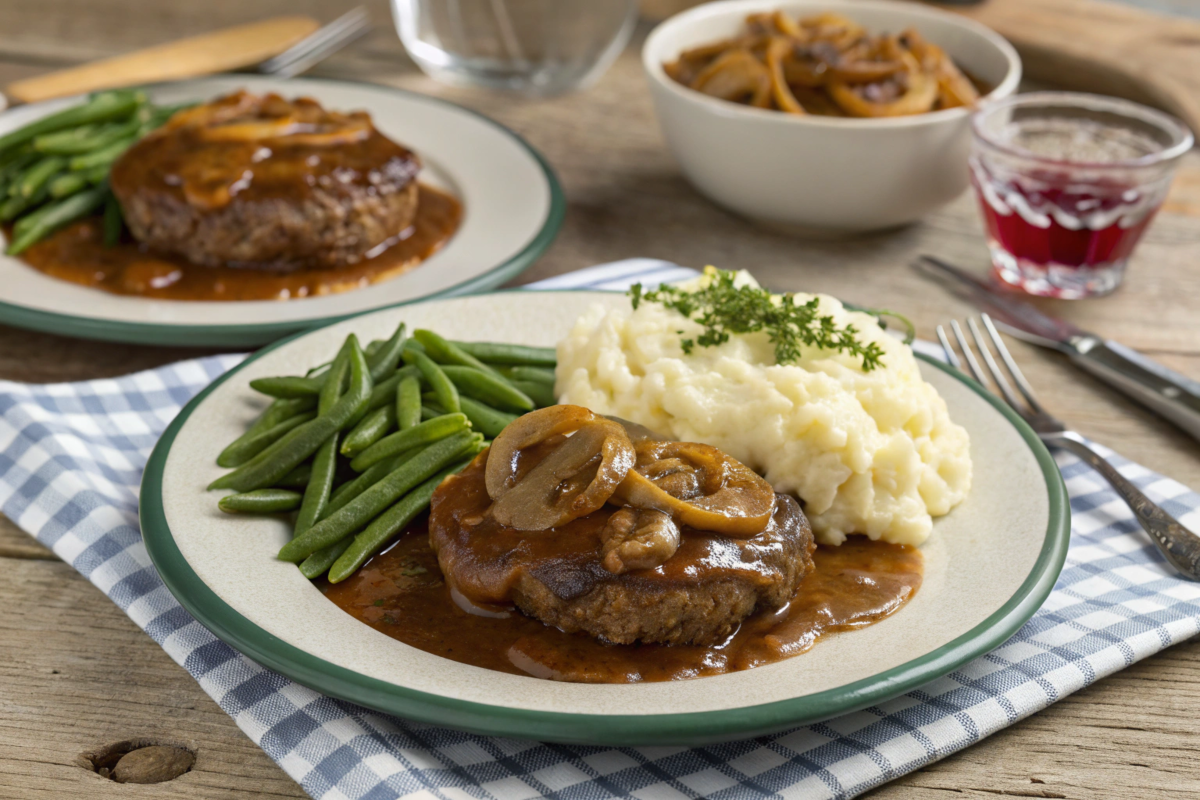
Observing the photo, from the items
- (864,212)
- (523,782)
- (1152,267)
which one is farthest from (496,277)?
(1152,267)

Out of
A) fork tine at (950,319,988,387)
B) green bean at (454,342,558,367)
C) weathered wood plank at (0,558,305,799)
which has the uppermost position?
green bean at (454,342,558,367)

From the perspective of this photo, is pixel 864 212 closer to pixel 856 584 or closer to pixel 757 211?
pixel 757 211

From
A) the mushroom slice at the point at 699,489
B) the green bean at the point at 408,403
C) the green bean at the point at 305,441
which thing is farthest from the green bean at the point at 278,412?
the mushroom slice at the point at 699,489

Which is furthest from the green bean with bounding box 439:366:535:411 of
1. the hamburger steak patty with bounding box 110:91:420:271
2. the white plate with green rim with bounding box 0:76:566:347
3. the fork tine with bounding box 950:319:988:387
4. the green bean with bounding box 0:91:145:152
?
the green bean with bounding box 0:91:145:152

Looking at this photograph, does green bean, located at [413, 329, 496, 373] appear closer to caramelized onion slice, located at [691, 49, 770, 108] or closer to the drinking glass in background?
caramelized onion slice, located at [691, 49, 770, 108]

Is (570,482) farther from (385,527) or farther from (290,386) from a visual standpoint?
(290,386)

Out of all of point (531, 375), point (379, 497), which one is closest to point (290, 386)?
point (379, 497)
